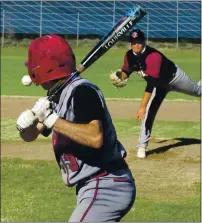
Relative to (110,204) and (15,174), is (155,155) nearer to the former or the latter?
(15,174)

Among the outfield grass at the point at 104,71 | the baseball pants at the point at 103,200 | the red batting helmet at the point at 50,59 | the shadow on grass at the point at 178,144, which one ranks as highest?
the red batting helmet at the point at 50,59

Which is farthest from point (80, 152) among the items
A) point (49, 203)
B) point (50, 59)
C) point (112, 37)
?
point (49, 203)

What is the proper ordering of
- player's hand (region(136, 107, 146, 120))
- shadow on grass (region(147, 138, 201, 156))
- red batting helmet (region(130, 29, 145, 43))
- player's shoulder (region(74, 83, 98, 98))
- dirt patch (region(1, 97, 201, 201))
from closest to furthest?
1. player's shoulder (region(74, 83, 98, 98))
2. dirt patch (region(1, 97, 201, 201))
3. red batting helmet (region(130, 29, 145, 43))
4. player's hand (region(136, 107, 146, 120))
5. shadow on grass (region(147, 138, 201, 156))

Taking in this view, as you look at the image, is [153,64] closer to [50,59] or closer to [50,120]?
[50,59]

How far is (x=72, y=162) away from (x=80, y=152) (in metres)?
0.10

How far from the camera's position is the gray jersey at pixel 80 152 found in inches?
175

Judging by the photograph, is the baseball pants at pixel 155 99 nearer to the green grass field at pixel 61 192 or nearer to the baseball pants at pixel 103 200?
the green grass field at pixel 61 192

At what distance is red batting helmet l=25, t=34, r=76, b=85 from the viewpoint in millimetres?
4473

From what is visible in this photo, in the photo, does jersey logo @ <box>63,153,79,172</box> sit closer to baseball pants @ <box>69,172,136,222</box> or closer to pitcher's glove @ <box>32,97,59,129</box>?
baseball pants @ <box>69,172,136,222</box>

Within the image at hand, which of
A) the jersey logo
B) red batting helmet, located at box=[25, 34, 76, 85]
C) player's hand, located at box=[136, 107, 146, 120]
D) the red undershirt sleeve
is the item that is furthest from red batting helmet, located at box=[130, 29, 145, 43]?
the jersey logo

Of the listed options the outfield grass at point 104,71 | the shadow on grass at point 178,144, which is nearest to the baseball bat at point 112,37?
the shadow on grass at point 178,144

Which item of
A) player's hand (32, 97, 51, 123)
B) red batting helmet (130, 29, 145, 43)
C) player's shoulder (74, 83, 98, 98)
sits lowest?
red batting helmet (130, 29, 145, 43)

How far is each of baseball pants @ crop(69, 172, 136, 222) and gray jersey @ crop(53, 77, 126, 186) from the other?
0.09 metres

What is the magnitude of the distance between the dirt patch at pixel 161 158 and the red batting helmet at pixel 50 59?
13.1ft
